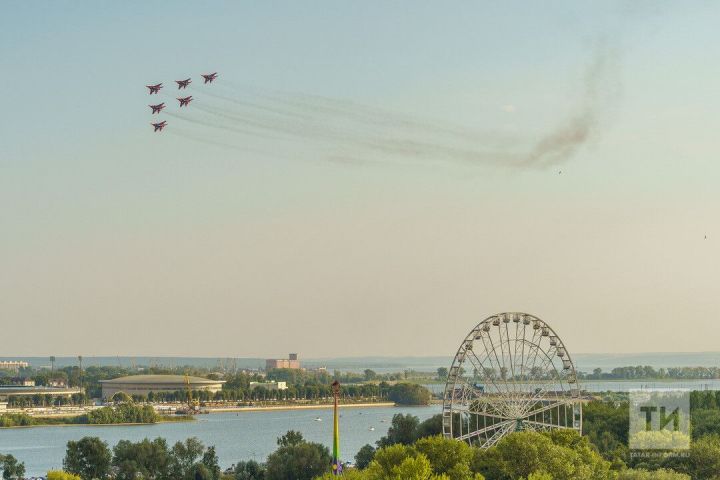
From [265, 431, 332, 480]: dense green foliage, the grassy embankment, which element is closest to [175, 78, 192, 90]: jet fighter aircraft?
[265, 431, 332, 480]: dense green foliage

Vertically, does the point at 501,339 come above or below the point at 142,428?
above

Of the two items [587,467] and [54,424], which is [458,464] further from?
[54,424]

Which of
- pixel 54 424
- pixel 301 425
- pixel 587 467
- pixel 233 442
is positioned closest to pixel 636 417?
pixel 587 467

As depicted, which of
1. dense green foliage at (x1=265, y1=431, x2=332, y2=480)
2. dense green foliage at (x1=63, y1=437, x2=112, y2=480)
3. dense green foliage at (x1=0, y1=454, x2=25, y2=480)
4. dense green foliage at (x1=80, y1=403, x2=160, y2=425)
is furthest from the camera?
dense green foliage at (x1=80, y1=403, x2=160, y2=425)

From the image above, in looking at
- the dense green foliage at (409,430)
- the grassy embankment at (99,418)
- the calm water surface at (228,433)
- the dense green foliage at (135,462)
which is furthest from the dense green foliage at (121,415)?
the dense green foliage at (135,462)

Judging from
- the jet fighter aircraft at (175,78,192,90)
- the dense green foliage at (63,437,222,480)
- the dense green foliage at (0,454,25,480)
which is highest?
the jet fighter aircraft at (175,78,192,90)

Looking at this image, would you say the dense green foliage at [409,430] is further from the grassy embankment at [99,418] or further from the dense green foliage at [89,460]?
the grassy embankment at [99,418]

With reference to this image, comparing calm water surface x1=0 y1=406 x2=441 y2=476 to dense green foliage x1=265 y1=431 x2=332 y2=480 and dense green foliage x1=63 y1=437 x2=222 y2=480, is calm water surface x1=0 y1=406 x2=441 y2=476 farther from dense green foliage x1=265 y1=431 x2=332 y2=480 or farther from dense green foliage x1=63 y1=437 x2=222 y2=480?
dense green foliage x1=265 y1=431 x2=332 y2=480

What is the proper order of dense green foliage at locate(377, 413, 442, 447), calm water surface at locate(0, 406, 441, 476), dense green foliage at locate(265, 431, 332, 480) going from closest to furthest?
dense green foliage at locate(265, 431, 332, 480)
dense green foliage at locate(377, 413, 442, 447)
calm water surface at locate(0, 406, 441, 476)
